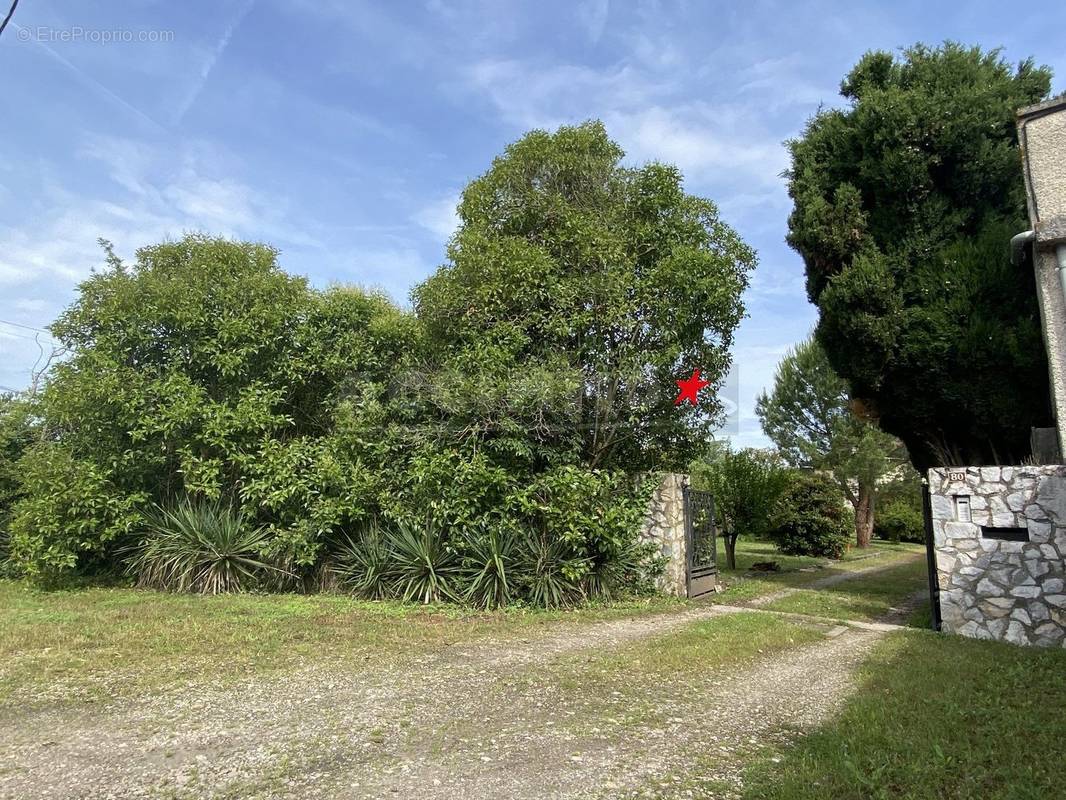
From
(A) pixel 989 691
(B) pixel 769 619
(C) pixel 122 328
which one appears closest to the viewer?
(A) pixel 989 691

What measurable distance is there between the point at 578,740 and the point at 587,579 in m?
5.16

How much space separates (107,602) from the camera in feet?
29.8

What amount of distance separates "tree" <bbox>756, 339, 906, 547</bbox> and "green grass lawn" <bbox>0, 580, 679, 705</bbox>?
1570cm

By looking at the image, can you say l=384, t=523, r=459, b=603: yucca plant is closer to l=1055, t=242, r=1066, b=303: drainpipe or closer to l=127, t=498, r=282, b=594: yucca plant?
l=127, t=498, r=282, b=594: yucca plant

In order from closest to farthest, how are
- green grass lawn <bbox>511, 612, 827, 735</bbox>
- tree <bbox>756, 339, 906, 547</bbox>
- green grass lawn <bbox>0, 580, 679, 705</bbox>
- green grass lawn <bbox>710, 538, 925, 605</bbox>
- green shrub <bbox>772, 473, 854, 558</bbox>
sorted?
green grass lawn <bbox>511, 612, 827, 735</bbox> < green grass lawn <bbox>0, 580, 679, 705</bbox> < green grass lawn <bbox>710, 538, 925, 605</bbox> < green shrub <bbox>772, 473, 854, 558</bbox> < tree <bbox>756, 339, 906, 547</bbox>

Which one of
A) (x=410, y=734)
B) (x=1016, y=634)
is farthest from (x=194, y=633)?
(x=1016, y=634)

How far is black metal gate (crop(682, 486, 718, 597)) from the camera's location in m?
9.93

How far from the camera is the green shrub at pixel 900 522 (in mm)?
25047

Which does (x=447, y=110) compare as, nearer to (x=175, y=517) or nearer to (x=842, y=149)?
(x=842, y=149)

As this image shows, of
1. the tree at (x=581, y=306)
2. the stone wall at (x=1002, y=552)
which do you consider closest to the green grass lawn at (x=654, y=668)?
the stone wall at (x=1002, y=552)

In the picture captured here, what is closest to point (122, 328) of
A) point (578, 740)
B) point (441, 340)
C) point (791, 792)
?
point (441, 340)

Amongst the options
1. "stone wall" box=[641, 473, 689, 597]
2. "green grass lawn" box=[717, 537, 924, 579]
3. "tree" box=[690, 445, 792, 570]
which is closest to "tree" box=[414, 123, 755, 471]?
"stone wall" box=[641, 473, 689, 597]

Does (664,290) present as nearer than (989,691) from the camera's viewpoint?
No

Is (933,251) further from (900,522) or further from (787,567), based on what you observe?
(900,522)
